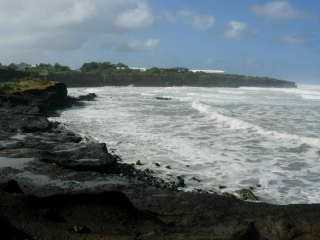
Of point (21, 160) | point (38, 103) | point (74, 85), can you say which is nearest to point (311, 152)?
point (21, 160)

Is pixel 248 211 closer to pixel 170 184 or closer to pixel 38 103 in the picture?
pixel 170 184

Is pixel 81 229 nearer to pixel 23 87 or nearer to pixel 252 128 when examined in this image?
pixel 252 128

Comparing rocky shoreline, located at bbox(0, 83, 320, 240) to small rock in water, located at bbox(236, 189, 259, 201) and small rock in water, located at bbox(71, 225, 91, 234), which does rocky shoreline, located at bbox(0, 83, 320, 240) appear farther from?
small rock in water, located at bbox(236, 189, 259, 201)

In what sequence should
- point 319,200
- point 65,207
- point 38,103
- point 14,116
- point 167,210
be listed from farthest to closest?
point 38,103
point 14,116
point 319,200
point 167,210
point 65,207

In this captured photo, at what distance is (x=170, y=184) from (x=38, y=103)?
23.3m

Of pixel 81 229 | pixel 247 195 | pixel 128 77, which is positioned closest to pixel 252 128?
pixel 247 195

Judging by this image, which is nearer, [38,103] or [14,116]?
[14,116]

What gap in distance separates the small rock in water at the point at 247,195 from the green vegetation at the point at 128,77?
66.0 metres

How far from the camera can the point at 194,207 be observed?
11.2 m

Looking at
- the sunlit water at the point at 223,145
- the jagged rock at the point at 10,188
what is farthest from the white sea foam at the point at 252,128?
the jagged rock at the point at 10,188

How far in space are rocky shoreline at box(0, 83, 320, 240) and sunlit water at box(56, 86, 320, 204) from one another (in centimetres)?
258

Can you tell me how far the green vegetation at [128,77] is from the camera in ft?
281

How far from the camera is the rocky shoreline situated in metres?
8.66

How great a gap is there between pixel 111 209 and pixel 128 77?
82445mm
